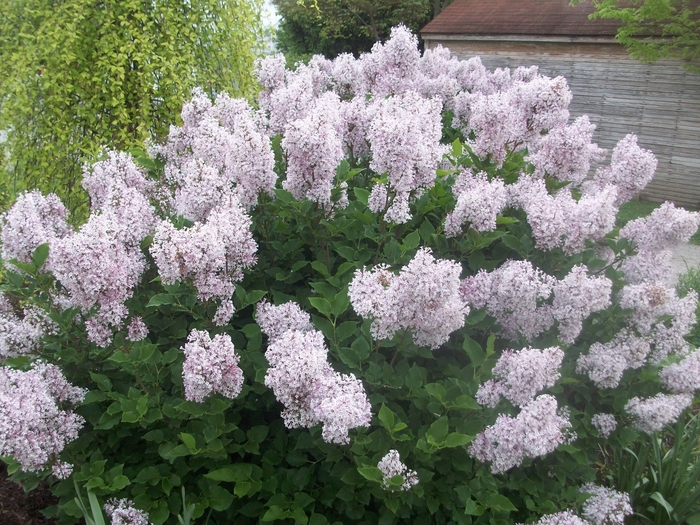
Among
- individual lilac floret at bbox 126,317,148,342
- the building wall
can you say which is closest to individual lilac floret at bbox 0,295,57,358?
individual lilac floret at bbox 126,317,148,342

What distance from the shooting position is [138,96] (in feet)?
16.6

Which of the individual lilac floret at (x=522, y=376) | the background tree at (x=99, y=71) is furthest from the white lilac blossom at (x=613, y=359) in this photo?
the background tree at (x=99, y=71)

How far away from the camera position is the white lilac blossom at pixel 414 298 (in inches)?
80.9

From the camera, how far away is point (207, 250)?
2131mm

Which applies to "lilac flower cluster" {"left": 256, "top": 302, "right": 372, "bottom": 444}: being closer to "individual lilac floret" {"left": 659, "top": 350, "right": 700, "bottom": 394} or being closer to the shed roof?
"individual lilac floret" {"left": 659, "top": 350, "right": 700, "bottom": 394}

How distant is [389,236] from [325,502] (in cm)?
123

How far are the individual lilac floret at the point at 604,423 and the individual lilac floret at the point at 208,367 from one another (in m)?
Answer: 1.69

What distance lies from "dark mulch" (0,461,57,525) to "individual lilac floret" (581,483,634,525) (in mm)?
2662

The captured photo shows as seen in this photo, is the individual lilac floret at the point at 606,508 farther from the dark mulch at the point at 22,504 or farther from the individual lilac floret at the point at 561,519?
the dark mulch at the point at 22,504

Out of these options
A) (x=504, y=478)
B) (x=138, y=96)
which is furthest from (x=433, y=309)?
(x=138, y=96)

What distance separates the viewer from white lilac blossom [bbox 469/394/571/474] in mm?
2053

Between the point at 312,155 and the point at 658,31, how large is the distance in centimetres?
1092

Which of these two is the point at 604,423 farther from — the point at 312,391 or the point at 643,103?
the point at 643,103

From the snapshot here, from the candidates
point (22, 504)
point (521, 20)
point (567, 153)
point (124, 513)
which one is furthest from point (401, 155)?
point (521, 20)
